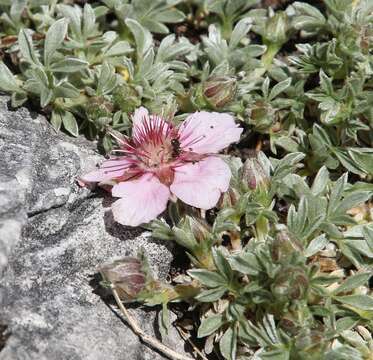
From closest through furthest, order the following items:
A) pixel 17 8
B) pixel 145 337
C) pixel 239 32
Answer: pixel 145 337
pixel 17 8
pixel 239 32

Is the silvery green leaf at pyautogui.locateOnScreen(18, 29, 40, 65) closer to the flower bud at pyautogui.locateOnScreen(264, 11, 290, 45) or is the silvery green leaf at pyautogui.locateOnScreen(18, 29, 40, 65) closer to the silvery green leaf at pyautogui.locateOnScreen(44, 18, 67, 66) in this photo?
the silvery green leaf at pyautogui.locateOnScreen(44, 18, 67, 66)

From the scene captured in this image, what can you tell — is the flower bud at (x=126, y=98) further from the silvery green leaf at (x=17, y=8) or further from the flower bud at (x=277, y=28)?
the flower bud at (x=277, y=28)

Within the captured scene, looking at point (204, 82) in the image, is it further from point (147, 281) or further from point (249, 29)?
point (147, 281)

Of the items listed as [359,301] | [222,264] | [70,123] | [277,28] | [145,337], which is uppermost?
[277,28]

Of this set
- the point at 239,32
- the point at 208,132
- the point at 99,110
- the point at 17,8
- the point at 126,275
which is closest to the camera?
the point at 126,275

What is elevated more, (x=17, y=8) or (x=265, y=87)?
(x=17, y=8)

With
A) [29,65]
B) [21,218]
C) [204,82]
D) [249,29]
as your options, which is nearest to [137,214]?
[21,218]

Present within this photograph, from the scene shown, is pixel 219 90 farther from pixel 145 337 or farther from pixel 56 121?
pixel 145 337

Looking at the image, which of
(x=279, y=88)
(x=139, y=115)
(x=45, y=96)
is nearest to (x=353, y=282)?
(x=279, y=88)
